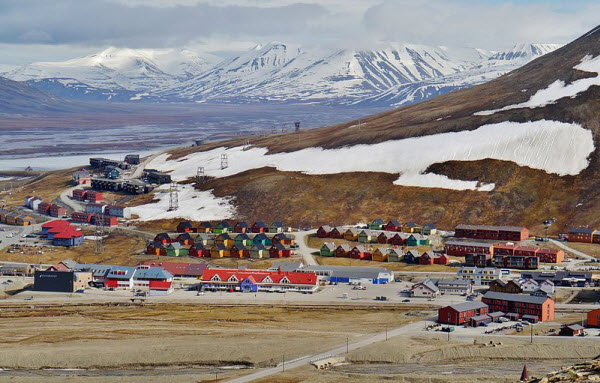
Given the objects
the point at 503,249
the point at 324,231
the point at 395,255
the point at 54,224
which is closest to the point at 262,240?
the point at 324,231

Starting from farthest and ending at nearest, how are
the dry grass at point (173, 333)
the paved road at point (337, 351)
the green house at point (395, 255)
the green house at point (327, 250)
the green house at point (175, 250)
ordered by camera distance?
the green house at point (175, 250) < the green house at point (327, 250) < the green house at point (395, 255) < the dry grass at point (173, 333) < the paved road at point (337, 351)

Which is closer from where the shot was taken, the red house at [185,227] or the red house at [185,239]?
the red house at [185,239]

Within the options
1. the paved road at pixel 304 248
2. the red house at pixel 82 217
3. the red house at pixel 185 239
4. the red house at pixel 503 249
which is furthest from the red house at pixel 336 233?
the red house at pixel 82 217

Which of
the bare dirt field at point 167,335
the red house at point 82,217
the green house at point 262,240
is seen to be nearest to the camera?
the bare dirt field at point 167,335

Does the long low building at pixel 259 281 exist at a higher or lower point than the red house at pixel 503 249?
lower

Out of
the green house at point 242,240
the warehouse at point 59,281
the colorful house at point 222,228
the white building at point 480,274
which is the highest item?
the colorful house at point 222,228

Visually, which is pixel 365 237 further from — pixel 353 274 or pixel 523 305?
pixel 523 305

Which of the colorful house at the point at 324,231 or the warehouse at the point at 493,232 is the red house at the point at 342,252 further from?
the warehouse at the point at 493,232

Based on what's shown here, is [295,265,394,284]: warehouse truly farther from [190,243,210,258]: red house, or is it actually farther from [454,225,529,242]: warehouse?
[454,225,529,242]: warehouse

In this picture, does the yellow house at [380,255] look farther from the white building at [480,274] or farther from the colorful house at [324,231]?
the white building at [480,274]
